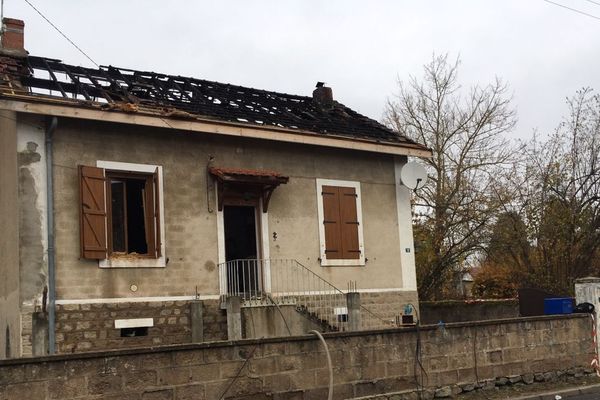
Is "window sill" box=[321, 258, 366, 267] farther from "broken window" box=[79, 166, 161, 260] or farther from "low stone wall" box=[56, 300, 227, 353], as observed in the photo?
"broken window" box=[79, 166, 161, 260]

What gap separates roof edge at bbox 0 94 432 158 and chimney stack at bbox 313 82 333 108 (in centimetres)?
315

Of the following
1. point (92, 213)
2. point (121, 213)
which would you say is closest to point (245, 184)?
point (121, 213)

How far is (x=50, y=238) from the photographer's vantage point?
1247cm

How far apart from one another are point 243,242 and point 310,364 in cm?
595

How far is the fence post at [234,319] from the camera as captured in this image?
44.9 ft

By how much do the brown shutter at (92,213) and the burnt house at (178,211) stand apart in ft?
0.07

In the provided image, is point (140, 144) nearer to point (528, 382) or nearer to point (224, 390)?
point (224, 390)

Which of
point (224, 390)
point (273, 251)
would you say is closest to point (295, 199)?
point (273, 251)

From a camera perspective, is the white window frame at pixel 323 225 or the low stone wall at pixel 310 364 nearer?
the low stone wall at pixel 310 364

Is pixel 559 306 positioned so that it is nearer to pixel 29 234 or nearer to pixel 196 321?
pixel 196 321

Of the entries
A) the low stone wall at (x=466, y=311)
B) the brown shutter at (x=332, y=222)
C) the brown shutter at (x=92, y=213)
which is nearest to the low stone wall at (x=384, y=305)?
the brown shutter at (x=332, y=222)

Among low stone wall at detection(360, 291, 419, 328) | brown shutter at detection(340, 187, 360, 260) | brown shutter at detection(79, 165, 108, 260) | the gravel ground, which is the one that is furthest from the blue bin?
brown shutter at detection(79, 165, 108, 260)

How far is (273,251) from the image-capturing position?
15203 millimetres

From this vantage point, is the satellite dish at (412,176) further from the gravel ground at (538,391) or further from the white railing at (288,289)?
the gravel ground at (538,391)
